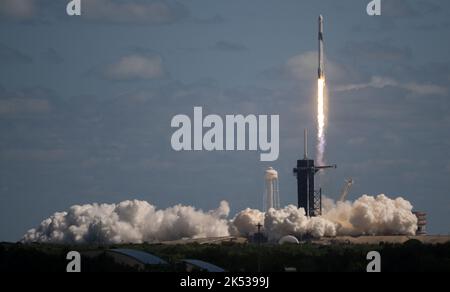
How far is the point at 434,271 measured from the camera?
199000mm
